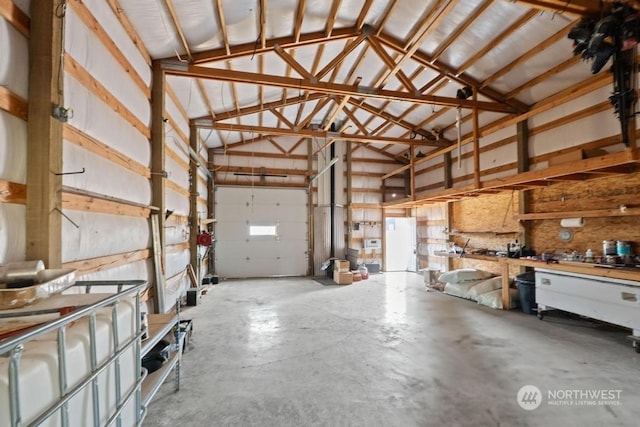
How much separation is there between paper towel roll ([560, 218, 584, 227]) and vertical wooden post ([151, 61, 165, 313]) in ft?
22.1

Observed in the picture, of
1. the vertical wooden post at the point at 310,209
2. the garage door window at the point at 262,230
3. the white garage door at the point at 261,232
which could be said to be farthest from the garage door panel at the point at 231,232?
the vertical wooden post at the point at 310,209

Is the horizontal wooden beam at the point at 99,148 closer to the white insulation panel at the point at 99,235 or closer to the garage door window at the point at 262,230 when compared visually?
the white insulation panel at the point at 99,235

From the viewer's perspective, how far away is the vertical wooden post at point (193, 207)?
21.8 ft

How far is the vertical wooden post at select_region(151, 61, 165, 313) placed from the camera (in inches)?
165

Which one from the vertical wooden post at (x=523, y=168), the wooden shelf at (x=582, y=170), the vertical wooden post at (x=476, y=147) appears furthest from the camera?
the vertical wooden post at (x=523, y=168)

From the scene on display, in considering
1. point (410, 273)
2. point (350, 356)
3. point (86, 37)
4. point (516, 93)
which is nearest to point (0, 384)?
point (86, 37)

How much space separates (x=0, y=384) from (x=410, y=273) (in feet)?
33.5

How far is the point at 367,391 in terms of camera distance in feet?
8.92

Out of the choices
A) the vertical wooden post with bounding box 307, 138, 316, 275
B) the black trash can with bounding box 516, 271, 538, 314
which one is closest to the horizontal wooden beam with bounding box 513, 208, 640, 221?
the black trash can with bounding box 516, 271, 538, 314

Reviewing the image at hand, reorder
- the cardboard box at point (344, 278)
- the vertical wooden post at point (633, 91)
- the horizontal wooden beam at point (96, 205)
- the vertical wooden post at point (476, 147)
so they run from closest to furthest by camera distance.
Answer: the horizontal wooden beam at point (96, 205), the vertical wooden post at point (633, 91), the vertical wooden post at point (476, 147), the cardboard box at point (344, 278)

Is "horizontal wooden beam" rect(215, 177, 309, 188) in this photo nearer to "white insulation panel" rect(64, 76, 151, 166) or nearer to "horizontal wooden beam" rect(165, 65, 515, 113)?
"horizontal wooden beam" rect(165, 65, 515, 113)

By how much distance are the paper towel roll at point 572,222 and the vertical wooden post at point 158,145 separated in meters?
6.74

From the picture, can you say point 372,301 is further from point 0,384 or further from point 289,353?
point 0,384

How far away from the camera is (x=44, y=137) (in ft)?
6.52
